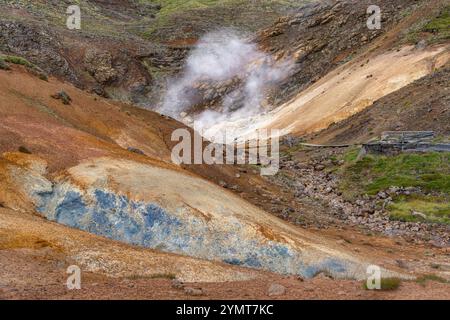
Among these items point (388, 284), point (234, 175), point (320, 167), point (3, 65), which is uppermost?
point (3, 65)

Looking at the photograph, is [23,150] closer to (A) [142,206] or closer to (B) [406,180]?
(A) [142,206]

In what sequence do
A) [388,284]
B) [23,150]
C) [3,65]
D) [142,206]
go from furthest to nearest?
[3,65] < [23,150] < [142,206] < [388,284]

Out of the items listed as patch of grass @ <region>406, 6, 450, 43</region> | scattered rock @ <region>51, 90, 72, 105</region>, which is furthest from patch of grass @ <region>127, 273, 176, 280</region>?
patch of grass @ <region>406, 6, 450, 43</region>

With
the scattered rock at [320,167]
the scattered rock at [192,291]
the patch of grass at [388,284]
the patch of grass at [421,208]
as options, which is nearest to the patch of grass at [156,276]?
the scattered rock at [192,291]

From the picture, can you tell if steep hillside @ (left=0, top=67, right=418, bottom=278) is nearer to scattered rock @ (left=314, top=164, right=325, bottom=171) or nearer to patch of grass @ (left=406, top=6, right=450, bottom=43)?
scattered rock @ (left=314, top=164, right=325, bottom=171)

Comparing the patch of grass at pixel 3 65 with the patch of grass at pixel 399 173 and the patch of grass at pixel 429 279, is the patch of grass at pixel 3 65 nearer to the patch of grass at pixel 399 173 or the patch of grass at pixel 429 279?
the patch of grass at pixel 399 173

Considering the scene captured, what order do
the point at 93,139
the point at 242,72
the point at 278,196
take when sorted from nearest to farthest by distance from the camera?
1. the point at 93,139
2. the point at 278,196
3. the point at 242,72

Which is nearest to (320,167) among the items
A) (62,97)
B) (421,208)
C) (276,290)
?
(421,208)

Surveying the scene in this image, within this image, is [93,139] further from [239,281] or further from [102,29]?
[102,29]
